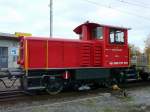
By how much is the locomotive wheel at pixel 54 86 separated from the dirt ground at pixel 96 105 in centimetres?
174

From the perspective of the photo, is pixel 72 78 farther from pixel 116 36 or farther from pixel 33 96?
pixel 116 36

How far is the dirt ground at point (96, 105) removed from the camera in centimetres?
1068

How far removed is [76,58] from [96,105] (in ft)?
13.5

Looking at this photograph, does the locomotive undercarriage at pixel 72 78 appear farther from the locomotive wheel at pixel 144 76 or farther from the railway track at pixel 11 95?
the locomotive wheel at pixel 144 76

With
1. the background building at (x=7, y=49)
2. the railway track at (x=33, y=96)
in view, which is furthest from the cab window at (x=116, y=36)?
the background building at (x=7, y=49)

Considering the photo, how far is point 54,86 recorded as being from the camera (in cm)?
1455

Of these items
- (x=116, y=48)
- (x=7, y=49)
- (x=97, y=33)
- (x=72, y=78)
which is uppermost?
(x=97, y=33)

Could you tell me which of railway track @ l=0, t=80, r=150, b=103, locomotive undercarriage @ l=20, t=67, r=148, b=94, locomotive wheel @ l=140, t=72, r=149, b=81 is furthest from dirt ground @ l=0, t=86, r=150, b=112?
locomotive wheel @ l=140, t=72, r=149, b=81

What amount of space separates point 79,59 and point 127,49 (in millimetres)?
3076

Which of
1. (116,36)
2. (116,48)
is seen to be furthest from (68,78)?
(116,36)

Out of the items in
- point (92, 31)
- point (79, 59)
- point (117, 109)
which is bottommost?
point (117, 109)

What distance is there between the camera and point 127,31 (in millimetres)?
17156

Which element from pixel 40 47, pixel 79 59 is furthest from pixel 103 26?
pixel 40 47

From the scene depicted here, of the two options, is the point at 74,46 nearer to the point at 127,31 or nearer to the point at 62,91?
the point at 62,91
